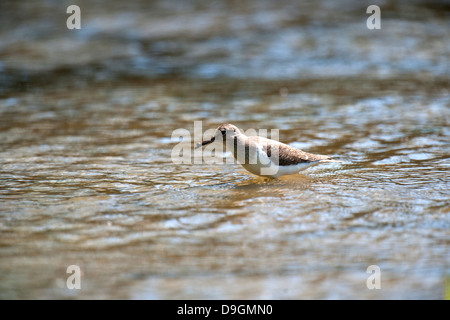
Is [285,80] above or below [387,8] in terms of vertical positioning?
below

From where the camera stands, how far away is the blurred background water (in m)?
4.93

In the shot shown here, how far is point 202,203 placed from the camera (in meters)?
6.41

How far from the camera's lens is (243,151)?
6.77m

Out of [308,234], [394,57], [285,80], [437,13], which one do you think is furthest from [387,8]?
[308,234]

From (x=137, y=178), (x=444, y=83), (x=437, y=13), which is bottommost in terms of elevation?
(x=137, y=178)

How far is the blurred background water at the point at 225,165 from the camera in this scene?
4.93m

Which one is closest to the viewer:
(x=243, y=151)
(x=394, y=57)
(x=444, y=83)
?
(x=243, y=151)

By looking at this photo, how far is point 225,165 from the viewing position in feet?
26.1

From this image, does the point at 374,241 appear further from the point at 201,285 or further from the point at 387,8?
the point at 387,8

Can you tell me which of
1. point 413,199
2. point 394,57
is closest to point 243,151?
Answer: point 413,199

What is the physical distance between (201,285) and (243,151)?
2.35 meters

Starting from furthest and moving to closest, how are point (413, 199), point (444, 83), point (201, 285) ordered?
point (444, 83), point (413, 199), point (201, 285)

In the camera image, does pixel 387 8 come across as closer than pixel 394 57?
No

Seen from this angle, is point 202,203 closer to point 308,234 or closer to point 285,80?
point 308,234
